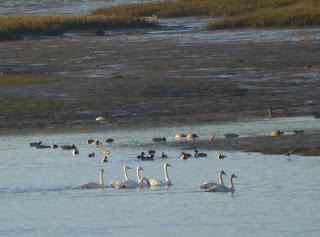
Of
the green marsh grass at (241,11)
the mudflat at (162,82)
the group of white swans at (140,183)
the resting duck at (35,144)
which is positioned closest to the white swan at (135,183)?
the group of white swans at (140,183)

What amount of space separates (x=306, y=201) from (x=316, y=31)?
24672 mm

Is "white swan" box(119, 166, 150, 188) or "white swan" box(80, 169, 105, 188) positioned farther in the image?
"white swan" box(119, 166, 150, 188)

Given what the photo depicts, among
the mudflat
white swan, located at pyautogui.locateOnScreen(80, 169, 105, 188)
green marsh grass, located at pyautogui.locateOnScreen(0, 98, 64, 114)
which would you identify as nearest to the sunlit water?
white swan, located at pyautogui.locateOnScreen(80, 169, 105, 188)

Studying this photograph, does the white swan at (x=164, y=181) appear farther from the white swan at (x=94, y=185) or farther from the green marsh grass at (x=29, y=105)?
the green marsh grass at (x=29, y=105)

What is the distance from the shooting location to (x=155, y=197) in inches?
675

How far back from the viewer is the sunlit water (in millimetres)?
14898

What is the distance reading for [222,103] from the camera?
83.4 ft

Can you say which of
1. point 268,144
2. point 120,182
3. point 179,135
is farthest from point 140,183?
point 179,135

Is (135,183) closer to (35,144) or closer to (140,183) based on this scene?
(140,183)

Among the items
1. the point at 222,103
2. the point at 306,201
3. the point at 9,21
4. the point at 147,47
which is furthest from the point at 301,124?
the point at 9,21

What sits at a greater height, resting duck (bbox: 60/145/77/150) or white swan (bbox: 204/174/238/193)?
white swan (bbox: 204/174/238/193)

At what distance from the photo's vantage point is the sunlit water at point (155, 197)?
14898mm

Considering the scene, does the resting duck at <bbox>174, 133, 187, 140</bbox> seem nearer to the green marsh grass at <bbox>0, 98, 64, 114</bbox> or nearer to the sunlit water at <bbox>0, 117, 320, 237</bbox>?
the sunlit water at <bbox>0, 117, 320, 237</bbox>

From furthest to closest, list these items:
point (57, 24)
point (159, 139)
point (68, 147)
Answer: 1. point (57, 24)
2. point (159, 139)
3. point (68, 147)
